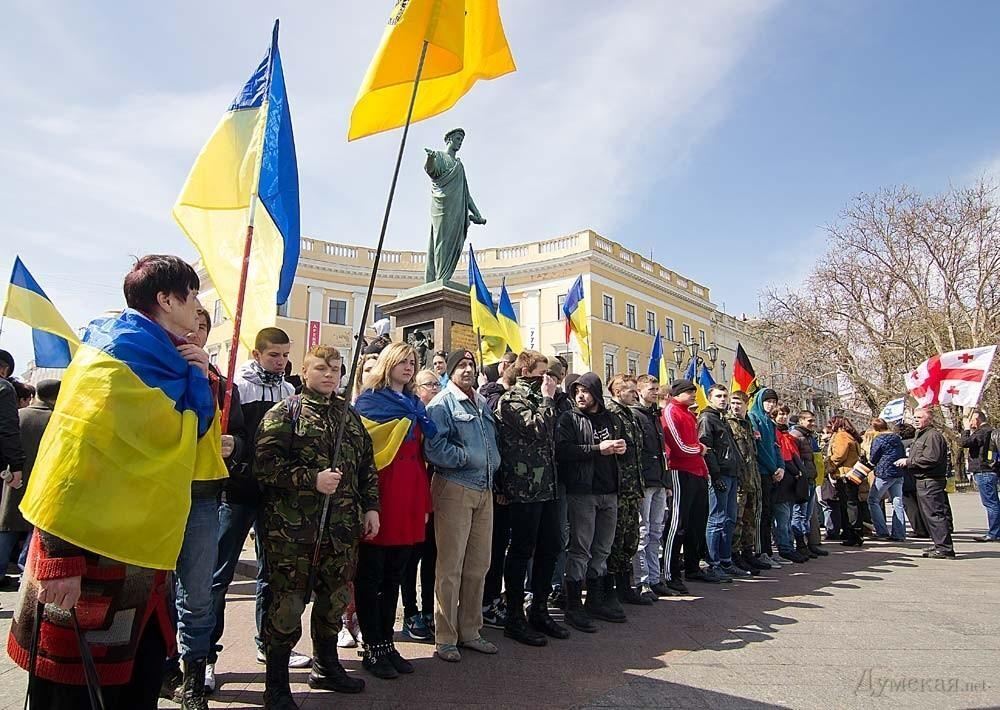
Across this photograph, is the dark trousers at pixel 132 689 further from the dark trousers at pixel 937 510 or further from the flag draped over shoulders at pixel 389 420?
the dark trousers at pixel 937 510

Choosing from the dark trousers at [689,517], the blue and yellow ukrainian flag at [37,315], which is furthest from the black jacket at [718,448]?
the blue and yellow ukrainian flag at [37,315]

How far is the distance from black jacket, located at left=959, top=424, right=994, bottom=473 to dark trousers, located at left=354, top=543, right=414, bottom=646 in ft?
35.3

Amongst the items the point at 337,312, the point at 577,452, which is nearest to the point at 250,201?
the point at 577,452

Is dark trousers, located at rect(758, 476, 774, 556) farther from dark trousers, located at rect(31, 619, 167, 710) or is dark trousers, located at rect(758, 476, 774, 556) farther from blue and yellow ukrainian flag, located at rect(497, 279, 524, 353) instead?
dark trousers, located at rect(31, 619, 167, 710)

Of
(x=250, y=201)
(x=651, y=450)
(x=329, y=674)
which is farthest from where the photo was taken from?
(x=651, y=450)

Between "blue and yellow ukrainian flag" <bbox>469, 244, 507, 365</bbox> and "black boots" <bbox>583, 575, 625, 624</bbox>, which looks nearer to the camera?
"black boots" <bbox>583, 575, 625, 624</bbox>

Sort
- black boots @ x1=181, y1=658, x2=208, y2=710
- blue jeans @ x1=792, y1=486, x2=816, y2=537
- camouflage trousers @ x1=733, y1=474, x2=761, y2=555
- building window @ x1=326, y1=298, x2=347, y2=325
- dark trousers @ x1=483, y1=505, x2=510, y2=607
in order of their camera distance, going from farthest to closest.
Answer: building window @ x1=326, y1=298, x2=347, y2=325 → blue jeans @ x1=792, y1=486, x2=816, y2=537 → camouflage trousers @ x1=733, y1=474, x2=761, y2=555 → dark trousers @ x1=483, y1=505, x2=510, y2=607 → black boots @ x1=181, y1=658, x2=208, y2=710

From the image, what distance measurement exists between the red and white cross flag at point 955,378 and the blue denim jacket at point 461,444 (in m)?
9.27

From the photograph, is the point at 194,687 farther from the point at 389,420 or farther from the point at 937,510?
the point at 937,510

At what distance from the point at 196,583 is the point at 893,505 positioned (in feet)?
36.1

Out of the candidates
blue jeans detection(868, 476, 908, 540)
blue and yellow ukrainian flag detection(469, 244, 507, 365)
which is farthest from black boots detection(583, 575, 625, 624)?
blue jeans detection(868, 476, 908, 540)

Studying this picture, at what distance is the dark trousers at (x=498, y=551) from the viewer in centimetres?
514

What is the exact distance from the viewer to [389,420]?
4.25 meters

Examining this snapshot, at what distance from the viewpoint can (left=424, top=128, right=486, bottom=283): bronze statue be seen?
33.9 ft
